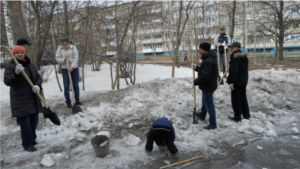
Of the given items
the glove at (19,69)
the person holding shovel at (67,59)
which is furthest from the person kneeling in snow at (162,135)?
the person holding shovel at (67,59)

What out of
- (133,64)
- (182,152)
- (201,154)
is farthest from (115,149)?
(133,64)

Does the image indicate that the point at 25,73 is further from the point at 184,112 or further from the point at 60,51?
the point at 184,112

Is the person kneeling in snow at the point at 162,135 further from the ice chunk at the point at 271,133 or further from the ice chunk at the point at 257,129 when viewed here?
the ice chunk at the point at 271,133

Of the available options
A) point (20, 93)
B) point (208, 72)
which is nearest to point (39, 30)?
point (20, 93)

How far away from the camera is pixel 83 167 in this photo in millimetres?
3561

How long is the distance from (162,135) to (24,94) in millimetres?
2369

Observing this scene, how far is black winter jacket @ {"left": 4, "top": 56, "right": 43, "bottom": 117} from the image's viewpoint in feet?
12.2

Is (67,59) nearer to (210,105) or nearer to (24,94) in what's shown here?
(24,94)

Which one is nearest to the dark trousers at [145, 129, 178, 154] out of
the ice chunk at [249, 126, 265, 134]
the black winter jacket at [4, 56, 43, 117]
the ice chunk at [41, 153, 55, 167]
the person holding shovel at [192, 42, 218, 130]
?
the person holding shovel at [192, 42, 218, 130]

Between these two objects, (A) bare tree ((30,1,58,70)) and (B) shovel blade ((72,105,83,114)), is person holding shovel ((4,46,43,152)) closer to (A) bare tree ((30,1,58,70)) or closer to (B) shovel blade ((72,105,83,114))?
(B) shovel blade ((72,105,83,114))

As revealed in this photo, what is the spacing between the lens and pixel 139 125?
506 centimetres

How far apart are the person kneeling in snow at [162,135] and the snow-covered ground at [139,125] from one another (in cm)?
15

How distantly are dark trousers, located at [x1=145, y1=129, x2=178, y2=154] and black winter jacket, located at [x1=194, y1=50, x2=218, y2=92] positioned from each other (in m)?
1.46

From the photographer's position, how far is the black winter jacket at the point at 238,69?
5.05 meters
